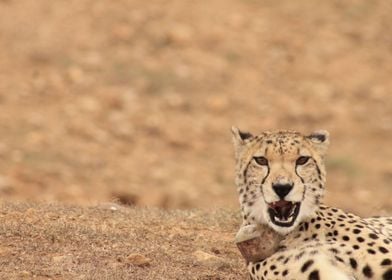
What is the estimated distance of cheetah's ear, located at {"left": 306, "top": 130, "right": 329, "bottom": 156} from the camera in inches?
286

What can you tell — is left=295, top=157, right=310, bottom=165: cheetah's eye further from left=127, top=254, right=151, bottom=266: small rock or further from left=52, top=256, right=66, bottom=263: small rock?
left=52, top=256, right=66, bottom=263: small rock

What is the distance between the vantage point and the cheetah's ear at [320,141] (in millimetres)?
7254

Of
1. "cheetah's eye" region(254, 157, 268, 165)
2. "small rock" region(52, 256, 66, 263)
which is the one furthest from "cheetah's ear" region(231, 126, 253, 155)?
"small rock" region(52, 256, 66, 263)

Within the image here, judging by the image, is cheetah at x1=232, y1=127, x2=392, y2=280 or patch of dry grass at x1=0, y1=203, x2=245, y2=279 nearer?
cheetah at x1=232, y1=127, x2=392, y2=280

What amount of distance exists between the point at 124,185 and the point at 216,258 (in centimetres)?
869

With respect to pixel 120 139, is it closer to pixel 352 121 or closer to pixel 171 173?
pixel 171 173

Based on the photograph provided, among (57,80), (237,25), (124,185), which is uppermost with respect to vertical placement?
(237,25)

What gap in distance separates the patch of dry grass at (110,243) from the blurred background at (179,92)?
6567 millimetres

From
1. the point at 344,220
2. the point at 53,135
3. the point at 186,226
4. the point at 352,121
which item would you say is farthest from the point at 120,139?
the point at 344,220

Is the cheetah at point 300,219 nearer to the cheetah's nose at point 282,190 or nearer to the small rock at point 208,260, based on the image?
the cheetah's nose at point 282,190

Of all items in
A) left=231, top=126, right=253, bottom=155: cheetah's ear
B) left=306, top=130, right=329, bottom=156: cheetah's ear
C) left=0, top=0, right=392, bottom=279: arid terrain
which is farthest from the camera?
left=0, top=0, right=392, bottom=279: arid terrain

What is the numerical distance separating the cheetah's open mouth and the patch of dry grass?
95cm

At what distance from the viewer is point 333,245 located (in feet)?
22.9

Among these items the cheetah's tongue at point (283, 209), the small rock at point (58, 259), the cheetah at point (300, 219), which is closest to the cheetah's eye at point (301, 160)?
the cheetah at point (300, 219)
